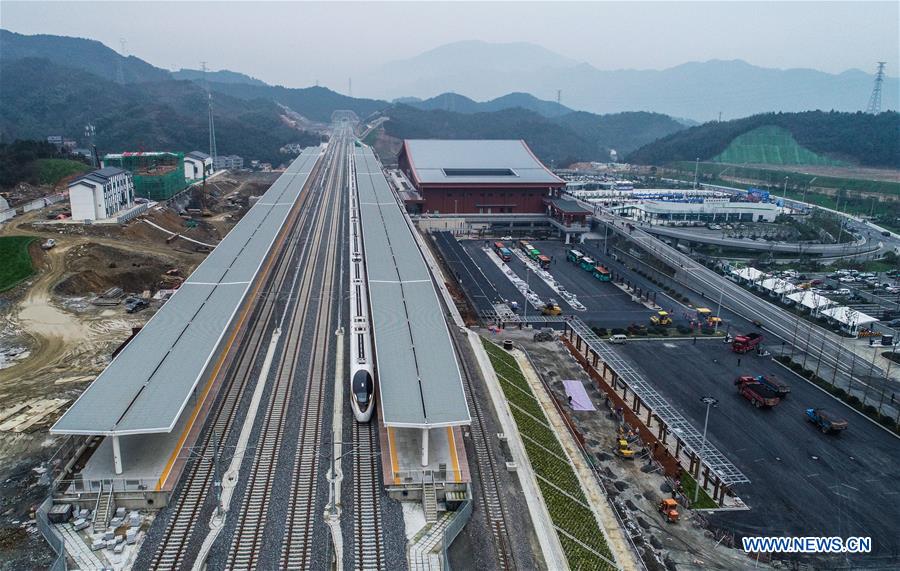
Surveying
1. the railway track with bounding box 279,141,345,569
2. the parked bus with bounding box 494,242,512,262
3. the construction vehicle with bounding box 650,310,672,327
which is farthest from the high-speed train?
the construction vehicle with bounding box 650,310,672,327

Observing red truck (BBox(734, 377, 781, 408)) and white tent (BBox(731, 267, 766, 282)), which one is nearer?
red truck (BBox(734, 377, 781, 408))

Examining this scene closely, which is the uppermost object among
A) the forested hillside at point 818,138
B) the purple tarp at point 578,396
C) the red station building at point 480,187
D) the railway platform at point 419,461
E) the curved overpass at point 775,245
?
the forested hillside at point 818,138

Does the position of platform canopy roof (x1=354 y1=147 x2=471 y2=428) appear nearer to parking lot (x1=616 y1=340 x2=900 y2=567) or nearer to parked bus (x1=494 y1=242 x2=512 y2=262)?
parking lot (x1=616 y1=340 x2=900 y2=567)

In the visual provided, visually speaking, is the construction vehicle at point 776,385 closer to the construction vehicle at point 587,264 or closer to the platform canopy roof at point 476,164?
the construction vehicle at point 587,264

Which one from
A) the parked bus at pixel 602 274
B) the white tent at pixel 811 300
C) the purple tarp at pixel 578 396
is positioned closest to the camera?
the purple tarp at pixel 578 396

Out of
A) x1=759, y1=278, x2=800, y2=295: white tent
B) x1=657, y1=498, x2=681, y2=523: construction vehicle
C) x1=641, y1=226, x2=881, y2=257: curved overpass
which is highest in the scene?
x1=641, y1=226, x2=881, y2=257: curved overpass

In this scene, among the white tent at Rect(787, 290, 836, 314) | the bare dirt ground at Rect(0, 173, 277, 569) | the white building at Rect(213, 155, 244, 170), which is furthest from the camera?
the white building at Rect(213, 155, 244, 170)

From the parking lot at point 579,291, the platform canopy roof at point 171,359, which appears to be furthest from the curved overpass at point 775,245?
the platform canopy roof at point 171,359
